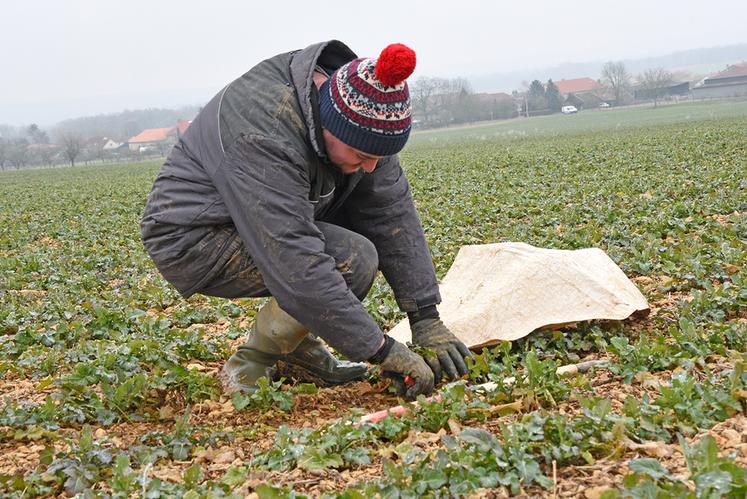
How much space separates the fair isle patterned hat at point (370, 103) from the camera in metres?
3.17

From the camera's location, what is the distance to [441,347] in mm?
3902

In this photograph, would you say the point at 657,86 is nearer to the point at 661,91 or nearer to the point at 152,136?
the point at 661,91

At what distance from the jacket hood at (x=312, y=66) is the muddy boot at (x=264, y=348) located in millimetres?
966

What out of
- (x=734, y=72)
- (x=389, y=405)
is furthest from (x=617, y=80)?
(x=389, y=405)

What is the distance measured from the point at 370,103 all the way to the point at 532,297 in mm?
1818

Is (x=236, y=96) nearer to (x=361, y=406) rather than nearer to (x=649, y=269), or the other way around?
(x=361, y=406)

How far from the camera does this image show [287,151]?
3.34m

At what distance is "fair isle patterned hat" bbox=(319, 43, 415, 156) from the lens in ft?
10.4

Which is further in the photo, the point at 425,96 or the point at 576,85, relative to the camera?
the point at 576,85

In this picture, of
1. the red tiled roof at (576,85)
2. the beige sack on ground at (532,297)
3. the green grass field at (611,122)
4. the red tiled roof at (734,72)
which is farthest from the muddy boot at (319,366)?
the red tiled roof at (576,85)

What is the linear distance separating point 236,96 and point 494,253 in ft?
6.96

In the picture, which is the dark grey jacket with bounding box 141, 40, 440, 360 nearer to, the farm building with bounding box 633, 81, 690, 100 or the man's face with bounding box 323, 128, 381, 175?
the man's face with bounding box 323, 128, 381, 175

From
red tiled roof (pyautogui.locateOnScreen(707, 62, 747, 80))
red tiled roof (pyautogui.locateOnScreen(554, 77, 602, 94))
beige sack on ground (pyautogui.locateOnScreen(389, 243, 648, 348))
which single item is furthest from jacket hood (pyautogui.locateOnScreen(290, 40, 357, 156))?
red tiled roof (pyautogui.locateOnScreen(554, 77, 602, 94))

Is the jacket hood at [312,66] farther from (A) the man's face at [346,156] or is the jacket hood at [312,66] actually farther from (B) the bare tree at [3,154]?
(B) the bare tree at [3,154]
